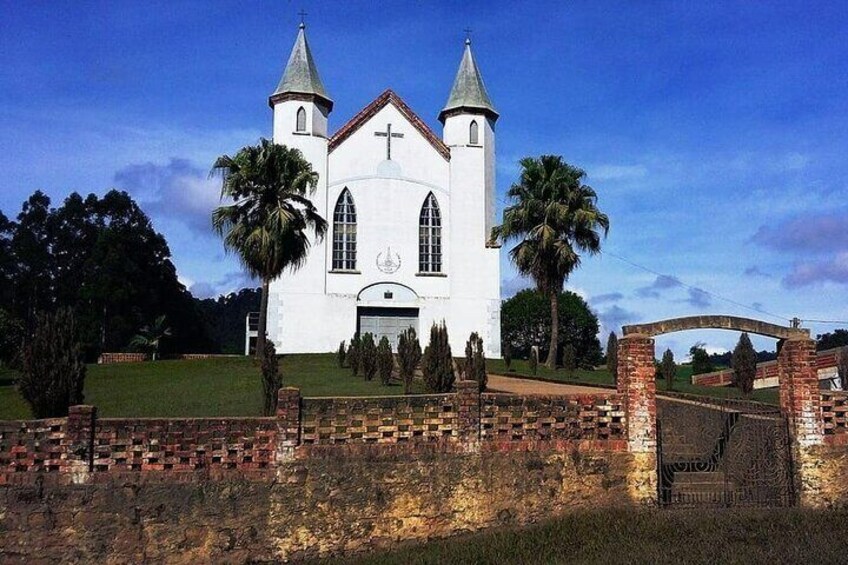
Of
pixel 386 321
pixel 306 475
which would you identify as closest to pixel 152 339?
pixel 386 321

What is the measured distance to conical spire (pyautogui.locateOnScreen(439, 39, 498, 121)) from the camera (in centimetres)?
3534

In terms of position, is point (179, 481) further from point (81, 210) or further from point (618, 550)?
point (81, 210)

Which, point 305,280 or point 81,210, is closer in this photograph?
point 305,280

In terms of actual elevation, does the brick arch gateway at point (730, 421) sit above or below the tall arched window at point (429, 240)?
below

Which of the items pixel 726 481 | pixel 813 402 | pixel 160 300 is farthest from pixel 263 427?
pixel 160 300

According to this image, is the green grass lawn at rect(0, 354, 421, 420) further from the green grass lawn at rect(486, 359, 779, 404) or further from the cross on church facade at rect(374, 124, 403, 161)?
the cross on church facade at rect(374, 124, 403, 161)

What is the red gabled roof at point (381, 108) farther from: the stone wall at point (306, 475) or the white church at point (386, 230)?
the stone wall at point (306, 475)

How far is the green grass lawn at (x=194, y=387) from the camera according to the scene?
49.1ft

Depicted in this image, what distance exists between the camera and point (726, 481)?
1107 cm

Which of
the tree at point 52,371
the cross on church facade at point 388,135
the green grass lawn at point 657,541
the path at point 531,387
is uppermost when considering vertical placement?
the cross on church facade at point 388,135

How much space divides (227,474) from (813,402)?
8.38m

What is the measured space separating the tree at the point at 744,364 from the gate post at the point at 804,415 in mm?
8737

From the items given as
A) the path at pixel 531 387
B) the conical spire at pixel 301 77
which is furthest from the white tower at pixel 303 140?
the path at pixel 531 387

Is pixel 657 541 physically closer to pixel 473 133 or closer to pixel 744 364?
pixel 744 364
